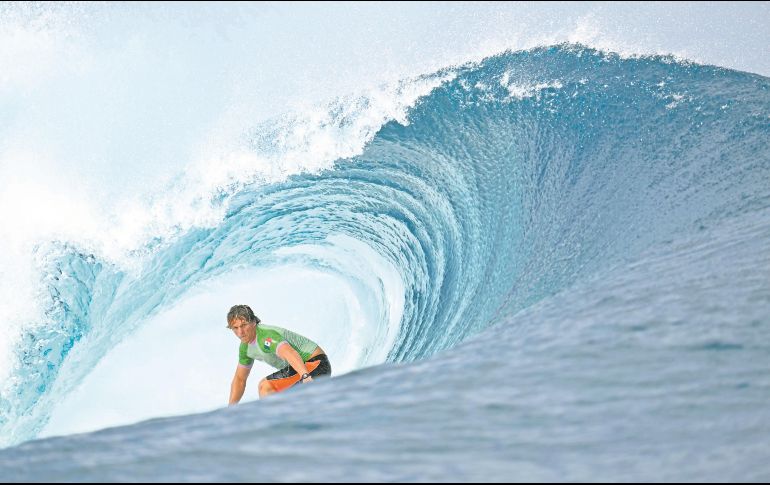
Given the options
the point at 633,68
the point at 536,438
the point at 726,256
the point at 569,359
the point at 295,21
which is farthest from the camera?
the point at 295,21

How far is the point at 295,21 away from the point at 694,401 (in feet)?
43.8

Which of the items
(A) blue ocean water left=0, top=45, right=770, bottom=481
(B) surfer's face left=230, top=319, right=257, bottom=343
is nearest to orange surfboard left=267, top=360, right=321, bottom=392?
(B) surfer's face left=230, top=319, right=257, bottom=343

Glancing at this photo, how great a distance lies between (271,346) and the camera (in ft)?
17.4

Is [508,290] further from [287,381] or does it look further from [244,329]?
[244,329]

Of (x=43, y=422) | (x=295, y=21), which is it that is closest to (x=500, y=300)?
(x=43, y=422)

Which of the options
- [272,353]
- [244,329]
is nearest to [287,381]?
[272,353]

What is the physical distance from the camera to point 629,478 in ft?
8.34

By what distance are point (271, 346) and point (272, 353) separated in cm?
6

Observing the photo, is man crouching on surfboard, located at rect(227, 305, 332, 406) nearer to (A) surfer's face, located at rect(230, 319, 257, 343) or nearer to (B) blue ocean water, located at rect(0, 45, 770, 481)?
(A) surfer's face, located at rect(230, 319, 257, 343)

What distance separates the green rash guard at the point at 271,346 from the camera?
17.4 ft

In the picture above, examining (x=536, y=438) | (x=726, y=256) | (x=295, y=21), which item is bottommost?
(x=536, y=438)

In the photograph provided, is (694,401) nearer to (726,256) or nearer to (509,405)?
(509,405)

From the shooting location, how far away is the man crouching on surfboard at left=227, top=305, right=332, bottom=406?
5.18 m

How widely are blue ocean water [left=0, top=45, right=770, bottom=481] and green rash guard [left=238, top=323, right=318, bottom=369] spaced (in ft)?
3.47
